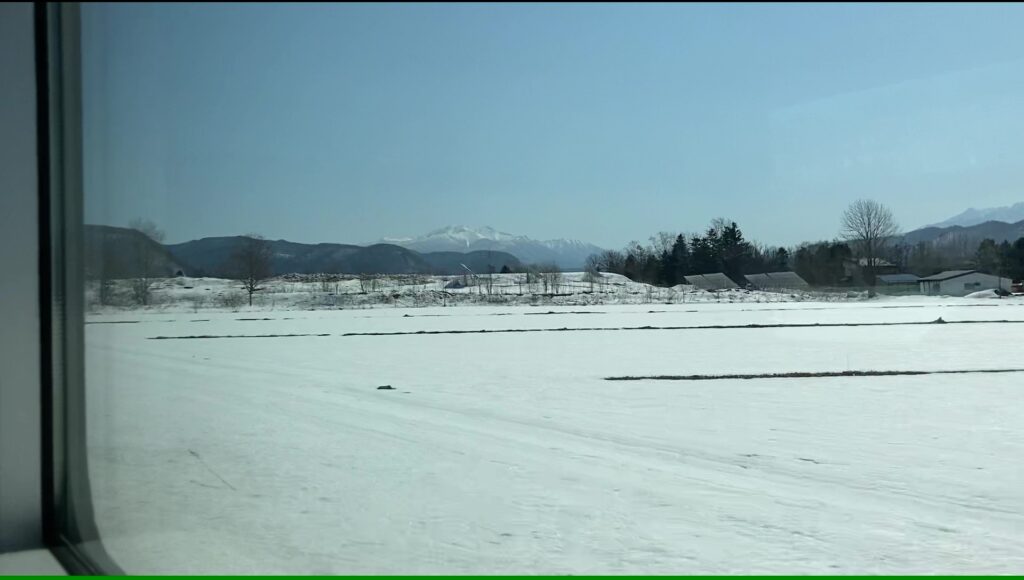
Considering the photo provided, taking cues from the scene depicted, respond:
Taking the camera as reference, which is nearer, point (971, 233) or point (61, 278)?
point (971, 233)

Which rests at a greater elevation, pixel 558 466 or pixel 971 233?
pixel 971 233

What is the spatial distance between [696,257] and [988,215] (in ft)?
4.27

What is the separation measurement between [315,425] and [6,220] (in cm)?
228

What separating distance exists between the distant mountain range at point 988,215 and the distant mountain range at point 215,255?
5.41 feet

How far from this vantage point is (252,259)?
2564 mm

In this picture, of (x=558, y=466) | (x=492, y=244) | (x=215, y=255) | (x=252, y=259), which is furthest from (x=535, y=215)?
(x=558, y=466)

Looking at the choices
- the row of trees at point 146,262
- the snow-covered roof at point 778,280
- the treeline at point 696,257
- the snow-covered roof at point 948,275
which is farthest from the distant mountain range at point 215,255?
the snow-covered roof at point 948,275

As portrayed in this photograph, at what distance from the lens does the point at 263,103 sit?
2525 mm

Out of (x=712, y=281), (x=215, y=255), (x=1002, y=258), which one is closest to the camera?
(x=1002, y=258)

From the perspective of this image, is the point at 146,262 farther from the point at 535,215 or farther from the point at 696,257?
the point at 696,257

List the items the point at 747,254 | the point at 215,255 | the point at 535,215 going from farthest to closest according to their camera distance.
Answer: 1. the point at 747,254
2. the point at 535,215
3. the point at 215,255

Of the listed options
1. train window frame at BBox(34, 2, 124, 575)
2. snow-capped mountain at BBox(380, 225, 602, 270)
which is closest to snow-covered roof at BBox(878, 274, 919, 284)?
snow-capped mountain at BBox(380, 225, 602, 270)

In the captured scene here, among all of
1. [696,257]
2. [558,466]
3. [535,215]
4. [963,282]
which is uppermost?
[535,215]

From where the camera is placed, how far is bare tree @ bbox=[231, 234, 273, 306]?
2.52m
